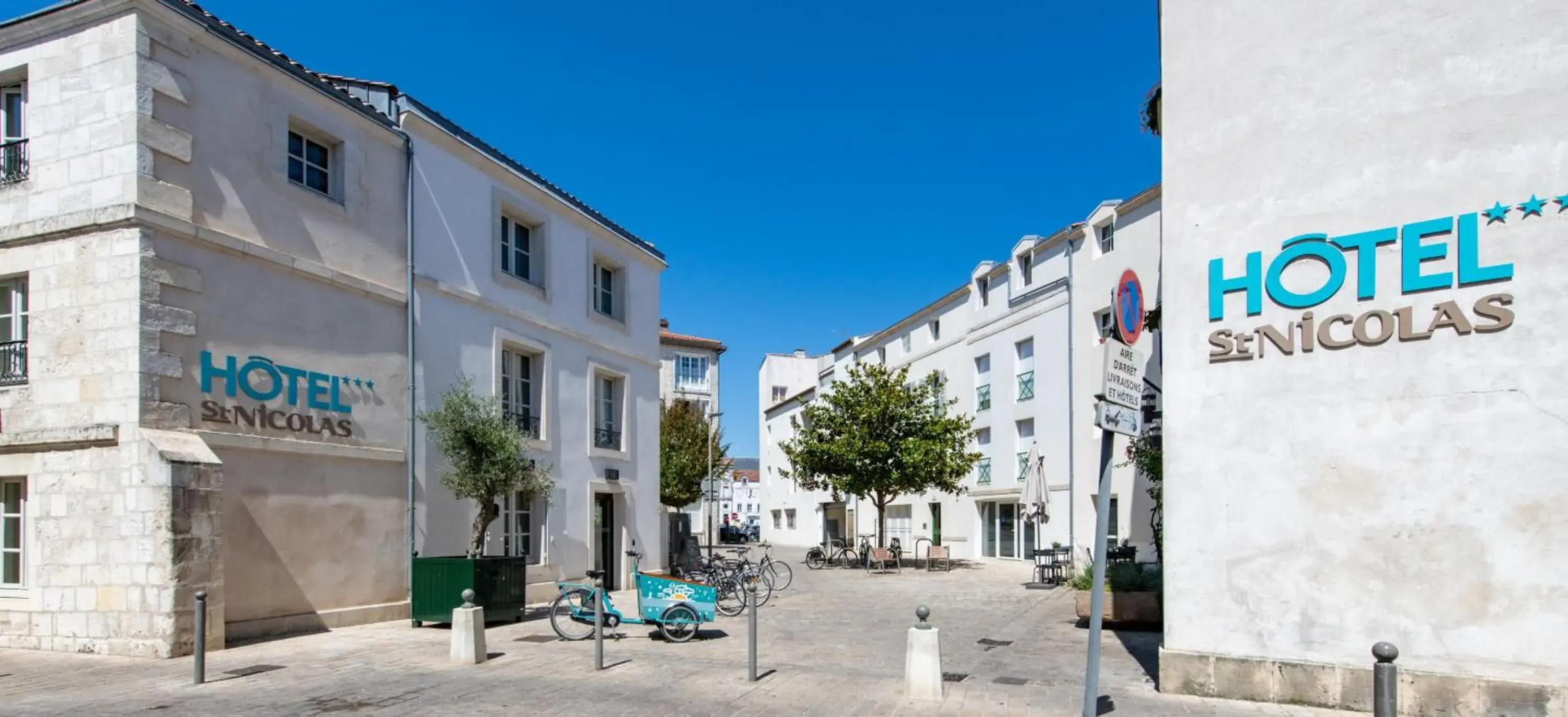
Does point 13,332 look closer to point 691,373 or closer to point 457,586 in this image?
point 457,586

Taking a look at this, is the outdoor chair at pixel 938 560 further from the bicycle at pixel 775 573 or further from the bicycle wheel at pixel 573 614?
the bicycle wheel at pixel 573 614

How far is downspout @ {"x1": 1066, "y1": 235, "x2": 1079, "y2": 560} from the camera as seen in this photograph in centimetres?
2853

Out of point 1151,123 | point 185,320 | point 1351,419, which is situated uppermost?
point 1151,123

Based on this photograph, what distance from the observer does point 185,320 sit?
11.0 m

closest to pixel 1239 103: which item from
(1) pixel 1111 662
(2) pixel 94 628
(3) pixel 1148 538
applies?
(1) pixel 1111 662

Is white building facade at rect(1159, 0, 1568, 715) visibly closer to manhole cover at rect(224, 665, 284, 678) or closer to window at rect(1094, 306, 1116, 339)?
manhole cover at rect(224, 665, 284, 678)

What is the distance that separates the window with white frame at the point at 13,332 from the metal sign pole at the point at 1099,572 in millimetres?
11856

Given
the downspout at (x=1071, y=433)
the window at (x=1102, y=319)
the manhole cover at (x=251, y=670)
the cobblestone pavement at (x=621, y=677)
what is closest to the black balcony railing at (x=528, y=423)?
the cobblestone pavement at (x=621, y=677)

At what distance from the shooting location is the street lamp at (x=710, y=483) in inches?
1092

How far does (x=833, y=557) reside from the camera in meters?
30.0

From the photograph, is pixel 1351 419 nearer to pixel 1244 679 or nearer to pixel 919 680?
pixel 1244 679

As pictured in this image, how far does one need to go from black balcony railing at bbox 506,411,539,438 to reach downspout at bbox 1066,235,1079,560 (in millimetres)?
17076

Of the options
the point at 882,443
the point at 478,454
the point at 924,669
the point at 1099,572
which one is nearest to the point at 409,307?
the point at 478,454

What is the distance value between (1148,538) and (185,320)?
2115 cm
